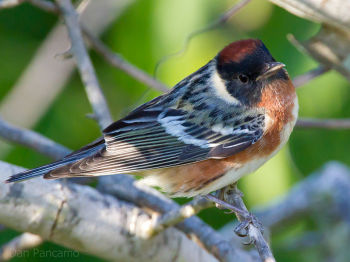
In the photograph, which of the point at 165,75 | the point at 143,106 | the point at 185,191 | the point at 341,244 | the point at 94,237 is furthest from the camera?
the point at 341,244

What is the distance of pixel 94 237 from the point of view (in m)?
3.02

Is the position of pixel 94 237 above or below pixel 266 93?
below

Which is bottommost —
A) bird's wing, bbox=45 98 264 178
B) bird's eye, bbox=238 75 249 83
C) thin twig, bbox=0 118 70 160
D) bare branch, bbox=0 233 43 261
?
bare branch, bbox=0 233 43 261

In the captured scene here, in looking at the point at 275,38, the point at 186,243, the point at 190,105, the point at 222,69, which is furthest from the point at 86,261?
the point at 275,38

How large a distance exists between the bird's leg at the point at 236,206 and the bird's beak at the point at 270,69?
613mm

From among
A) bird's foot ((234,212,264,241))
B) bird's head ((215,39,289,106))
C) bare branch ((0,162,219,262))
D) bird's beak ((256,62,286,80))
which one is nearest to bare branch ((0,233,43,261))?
bare branch ((0,162,219,262))

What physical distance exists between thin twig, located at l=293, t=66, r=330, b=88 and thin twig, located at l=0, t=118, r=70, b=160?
1492 mm

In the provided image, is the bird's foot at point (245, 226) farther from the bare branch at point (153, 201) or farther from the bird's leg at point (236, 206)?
the bare branch at point (153, 201)

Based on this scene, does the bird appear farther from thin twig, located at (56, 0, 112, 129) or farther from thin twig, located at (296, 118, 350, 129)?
thin twig, located at (296, 118, 350, 129)

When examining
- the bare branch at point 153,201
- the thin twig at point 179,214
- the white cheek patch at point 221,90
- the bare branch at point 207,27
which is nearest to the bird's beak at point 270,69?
the white cheek patch at point 221,90

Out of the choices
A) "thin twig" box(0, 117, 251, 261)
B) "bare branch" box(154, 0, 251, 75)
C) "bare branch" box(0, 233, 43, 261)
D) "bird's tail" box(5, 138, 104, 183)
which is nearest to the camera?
"bird's tail" box(5, 138, 104, 183)

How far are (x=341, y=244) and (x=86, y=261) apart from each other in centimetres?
175

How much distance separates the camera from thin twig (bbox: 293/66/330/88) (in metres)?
3.81

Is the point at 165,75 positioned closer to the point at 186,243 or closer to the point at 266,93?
the point at 266,93
